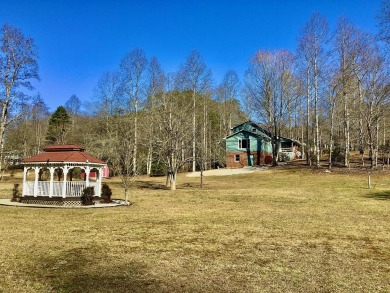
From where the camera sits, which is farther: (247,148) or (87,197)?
(247,148)

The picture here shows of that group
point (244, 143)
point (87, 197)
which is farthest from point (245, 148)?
point (87, 197)

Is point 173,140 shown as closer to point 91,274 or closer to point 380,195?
point 380,195

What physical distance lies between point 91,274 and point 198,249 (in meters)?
3.13

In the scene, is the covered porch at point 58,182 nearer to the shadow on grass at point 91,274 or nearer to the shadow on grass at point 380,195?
the shadow on grass at point 91,274

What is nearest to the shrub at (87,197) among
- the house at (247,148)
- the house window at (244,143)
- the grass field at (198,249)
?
the grass field at (198,249)

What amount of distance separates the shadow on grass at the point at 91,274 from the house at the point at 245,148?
1781 inches

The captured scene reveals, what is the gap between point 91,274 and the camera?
7.02m

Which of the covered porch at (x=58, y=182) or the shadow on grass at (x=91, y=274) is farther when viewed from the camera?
the covered porch at (x=58, y=182)

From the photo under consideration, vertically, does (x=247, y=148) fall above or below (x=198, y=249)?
above

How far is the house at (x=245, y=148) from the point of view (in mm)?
52812

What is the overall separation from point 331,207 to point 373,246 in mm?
8385

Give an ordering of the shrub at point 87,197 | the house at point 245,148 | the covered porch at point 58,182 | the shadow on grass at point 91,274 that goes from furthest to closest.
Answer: the house at point 245,148, the covered porch at point 58,182, the shrub at point 87,197, the shadow on grass at point 91,274

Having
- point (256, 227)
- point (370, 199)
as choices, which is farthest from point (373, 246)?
point (370, 199)

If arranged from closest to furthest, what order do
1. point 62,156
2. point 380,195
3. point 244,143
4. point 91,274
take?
point 91,274 < point 62,156 < point 380,195 < point 244,143
